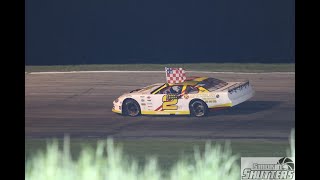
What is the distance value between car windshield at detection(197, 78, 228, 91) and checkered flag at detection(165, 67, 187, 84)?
230 mm

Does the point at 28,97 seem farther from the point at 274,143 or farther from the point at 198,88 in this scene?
the point at 274,143

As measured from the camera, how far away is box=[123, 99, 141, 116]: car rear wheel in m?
12.5

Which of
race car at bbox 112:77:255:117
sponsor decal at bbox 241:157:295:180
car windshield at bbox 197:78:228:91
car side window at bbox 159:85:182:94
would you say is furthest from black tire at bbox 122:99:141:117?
sponsor decal at bbox 241:157:295:180

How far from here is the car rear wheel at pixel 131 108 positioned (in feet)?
41.1

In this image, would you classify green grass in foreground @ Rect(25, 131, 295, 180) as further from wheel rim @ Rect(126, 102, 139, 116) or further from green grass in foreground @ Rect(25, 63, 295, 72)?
green grass in foreground @ Rect(25, 63, 295, 72)

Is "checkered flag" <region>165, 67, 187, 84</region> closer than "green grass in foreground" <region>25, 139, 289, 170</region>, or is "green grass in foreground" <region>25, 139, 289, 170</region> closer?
"green grass in foreground" <region>25, 139, 289, 170</region>

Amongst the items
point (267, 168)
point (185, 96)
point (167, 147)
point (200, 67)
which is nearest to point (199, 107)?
point (185, 96)

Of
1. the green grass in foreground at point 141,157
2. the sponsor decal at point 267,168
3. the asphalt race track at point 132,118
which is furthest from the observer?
the asphalt race track at point 132,118

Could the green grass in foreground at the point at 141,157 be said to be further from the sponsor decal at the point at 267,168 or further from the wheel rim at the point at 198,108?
the wheel rim at the point at 198,108

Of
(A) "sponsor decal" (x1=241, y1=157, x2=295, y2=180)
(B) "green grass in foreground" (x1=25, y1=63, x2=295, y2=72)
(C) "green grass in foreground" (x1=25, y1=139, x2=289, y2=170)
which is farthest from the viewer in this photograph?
(B) "green grass in foreground" (x1=25, y1=63, x2=295, y2=72)

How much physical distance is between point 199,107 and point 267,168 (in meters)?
1.20

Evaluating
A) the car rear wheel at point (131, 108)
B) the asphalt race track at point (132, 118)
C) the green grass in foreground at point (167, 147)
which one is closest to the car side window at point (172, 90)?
the asphalt race track at point (132, 118)

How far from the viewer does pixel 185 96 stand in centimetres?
1257

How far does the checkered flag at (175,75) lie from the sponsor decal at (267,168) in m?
1.26
